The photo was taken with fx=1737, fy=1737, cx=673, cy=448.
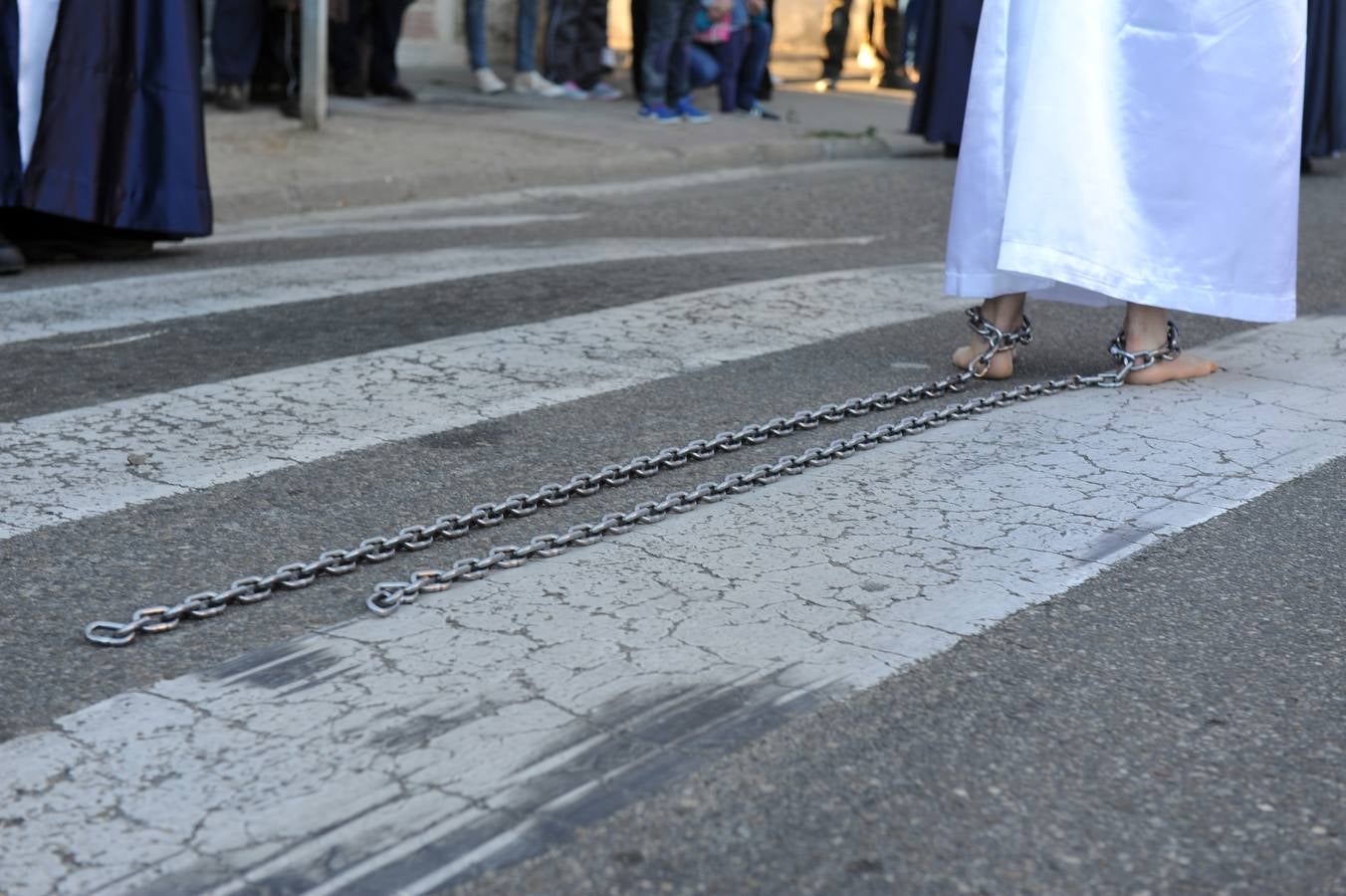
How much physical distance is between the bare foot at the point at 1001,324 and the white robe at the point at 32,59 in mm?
3133

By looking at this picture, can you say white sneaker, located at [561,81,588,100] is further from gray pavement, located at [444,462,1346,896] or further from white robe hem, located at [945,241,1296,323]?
gray pavement, located at [444,462,1346,896]

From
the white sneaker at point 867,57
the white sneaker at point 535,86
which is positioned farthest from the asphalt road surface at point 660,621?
the white sneaker at point 867,57

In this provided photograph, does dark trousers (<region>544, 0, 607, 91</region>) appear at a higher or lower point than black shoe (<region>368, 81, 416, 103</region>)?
higher

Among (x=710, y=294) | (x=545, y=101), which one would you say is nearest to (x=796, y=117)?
(x=545, y=101)

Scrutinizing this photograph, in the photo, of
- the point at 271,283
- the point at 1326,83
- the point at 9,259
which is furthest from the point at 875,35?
the point at 9,259

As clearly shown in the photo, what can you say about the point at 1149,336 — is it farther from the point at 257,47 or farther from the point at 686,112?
the point at 686,112

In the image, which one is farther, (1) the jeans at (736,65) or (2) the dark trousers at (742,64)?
(2) the dark trousers at (742,64)

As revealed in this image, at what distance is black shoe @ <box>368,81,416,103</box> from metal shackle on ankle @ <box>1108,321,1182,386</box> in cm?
795

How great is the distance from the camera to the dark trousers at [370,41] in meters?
11.0

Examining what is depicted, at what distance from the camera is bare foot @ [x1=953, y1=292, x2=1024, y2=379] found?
409 centimetres

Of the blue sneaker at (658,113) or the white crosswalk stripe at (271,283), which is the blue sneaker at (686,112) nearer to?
the blue sneaker at (658,113)

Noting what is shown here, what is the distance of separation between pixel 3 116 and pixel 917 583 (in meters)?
3.91

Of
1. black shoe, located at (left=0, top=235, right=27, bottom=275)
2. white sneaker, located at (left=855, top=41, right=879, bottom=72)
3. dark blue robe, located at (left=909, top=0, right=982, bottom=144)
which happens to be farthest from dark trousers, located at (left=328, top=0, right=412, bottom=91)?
white sneaker, located at (left=855, top=41, right=879, bottom=72)

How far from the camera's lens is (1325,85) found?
33.0ft
